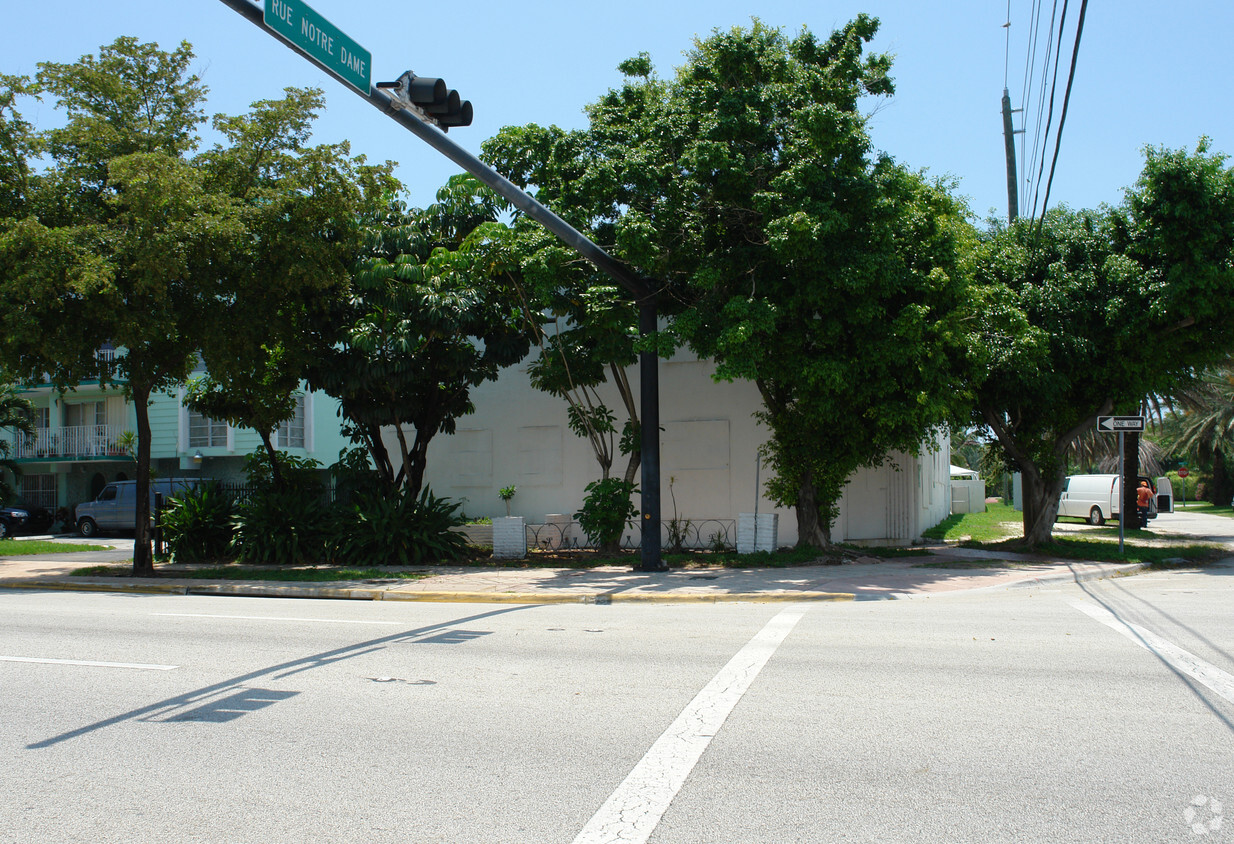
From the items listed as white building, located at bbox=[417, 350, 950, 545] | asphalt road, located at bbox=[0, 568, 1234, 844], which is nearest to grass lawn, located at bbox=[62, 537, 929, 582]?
white building, located at bbox=[417, 350, 950, 545]

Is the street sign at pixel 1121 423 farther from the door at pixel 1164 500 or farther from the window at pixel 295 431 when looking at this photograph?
the window at pixel 295 431

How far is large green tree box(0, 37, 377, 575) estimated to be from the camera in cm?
1450

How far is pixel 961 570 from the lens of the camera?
16281mm

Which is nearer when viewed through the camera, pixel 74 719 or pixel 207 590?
pixel 74 719

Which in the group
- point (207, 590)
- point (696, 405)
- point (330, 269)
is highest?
point (330, 269)

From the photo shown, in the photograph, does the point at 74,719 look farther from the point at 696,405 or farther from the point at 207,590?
the point at 696,405

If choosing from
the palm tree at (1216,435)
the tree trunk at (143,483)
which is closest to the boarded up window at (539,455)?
the tree trunk at (143,483)

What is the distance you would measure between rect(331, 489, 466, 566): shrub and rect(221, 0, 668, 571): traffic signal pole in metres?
4.79

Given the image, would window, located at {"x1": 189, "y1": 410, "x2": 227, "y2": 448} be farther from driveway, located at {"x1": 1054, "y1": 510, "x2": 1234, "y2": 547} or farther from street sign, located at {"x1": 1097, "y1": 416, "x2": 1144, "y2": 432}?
driveway, located at {"x1": 1054, "y1": 510, "x2": 1234, "y2": 547}

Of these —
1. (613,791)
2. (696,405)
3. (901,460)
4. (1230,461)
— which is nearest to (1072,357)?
(901,460)

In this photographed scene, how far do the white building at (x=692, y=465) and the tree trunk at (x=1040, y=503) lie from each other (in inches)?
89.0

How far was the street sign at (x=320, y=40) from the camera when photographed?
7551mm

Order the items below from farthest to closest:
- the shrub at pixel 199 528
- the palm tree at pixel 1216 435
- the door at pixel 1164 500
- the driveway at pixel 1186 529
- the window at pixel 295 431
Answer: the palm tree at pixel 1216 435
the door at pixel 1164 500
the window at pixel 295 431
the driveway at pixel 1186 529
the shrub at pixel 199 528

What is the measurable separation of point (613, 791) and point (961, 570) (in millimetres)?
13264
